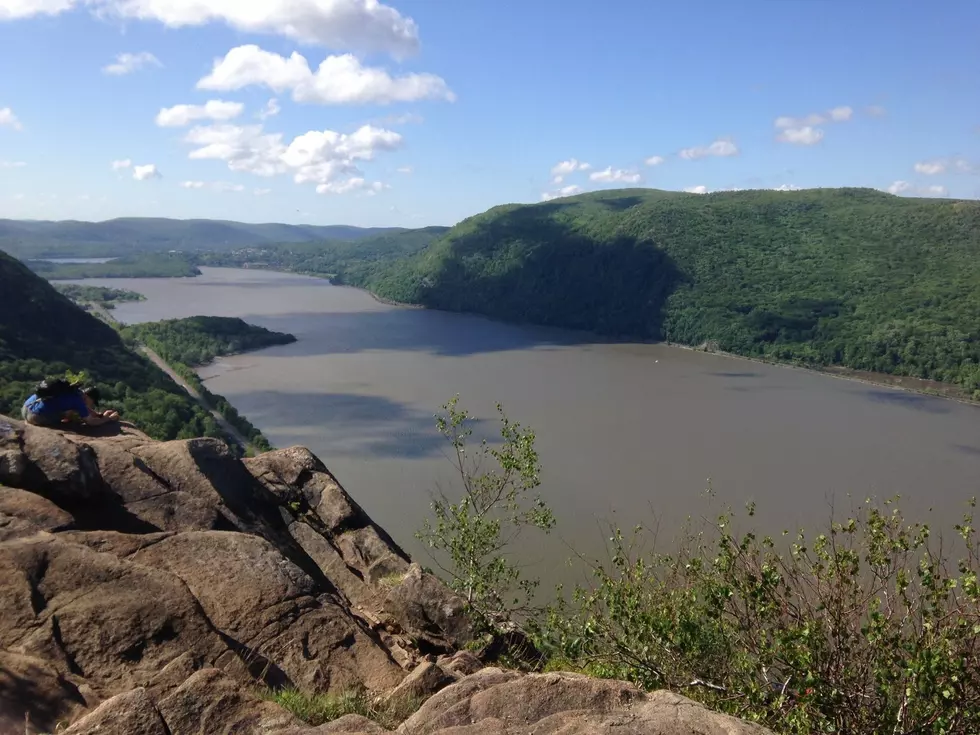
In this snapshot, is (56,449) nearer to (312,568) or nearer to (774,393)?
(312,568)

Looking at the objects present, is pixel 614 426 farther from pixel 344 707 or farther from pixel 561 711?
pixel 561 711

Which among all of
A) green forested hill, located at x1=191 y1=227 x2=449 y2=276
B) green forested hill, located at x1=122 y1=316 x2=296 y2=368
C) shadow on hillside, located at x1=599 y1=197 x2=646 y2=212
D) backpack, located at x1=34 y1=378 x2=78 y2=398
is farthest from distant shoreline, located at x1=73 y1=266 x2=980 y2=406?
green forested hill, located at x1=191 y1=227 x2=449 y2=276

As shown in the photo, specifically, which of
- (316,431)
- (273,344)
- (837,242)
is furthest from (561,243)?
(316,431)

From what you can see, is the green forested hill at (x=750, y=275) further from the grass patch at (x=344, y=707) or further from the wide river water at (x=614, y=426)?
the grass patch at (x=344, y=707)

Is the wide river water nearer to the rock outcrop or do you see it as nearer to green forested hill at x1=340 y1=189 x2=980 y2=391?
the rock outcrop

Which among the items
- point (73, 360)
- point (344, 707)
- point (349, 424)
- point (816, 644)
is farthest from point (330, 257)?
point (816, 644)

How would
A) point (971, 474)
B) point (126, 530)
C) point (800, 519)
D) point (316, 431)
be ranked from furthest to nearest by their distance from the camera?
1. point (316, 431)
2. point (971, 474)
3. point (800, 519)
4. point (126, 530)

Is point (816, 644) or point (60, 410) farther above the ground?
point (60, 410)
